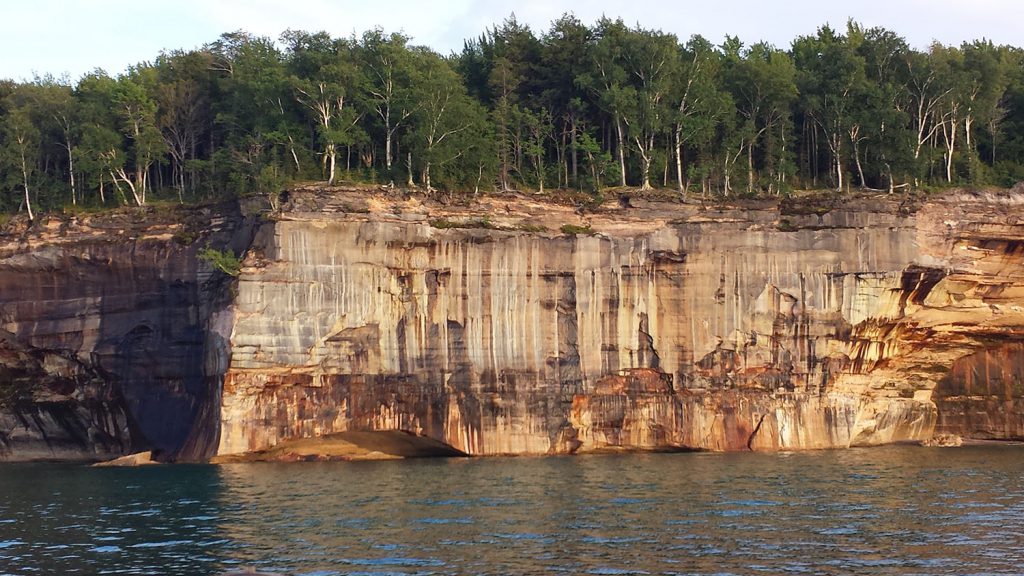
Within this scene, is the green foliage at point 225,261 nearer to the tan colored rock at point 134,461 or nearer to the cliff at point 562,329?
the cliff at point 562,329

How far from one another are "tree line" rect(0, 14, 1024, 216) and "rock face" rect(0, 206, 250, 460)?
4.03 metres

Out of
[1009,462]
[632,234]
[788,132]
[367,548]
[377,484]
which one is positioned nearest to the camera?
[367,548]

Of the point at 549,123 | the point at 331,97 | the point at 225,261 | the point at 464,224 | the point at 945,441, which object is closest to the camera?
the point at 225,261

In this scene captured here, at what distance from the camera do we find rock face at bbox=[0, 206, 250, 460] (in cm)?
5331

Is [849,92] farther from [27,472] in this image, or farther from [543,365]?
[27,472]

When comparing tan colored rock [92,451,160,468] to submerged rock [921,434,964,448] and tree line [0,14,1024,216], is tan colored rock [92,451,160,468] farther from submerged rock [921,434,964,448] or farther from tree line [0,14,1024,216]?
submerged rock [921,434,964,448]

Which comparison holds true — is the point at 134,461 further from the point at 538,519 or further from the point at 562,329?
the point at 538,519

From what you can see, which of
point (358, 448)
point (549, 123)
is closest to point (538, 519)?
point (358, 448)

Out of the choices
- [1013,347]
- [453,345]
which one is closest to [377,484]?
[453,345]

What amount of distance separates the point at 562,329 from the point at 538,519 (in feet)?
73.1

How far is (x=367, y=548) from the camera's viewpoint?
2608 centimetres

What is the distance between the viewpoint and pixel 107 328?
5453 cm

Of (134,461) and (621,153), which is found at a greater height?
(621,153)

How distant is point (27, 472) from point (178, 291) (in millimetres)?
10380
